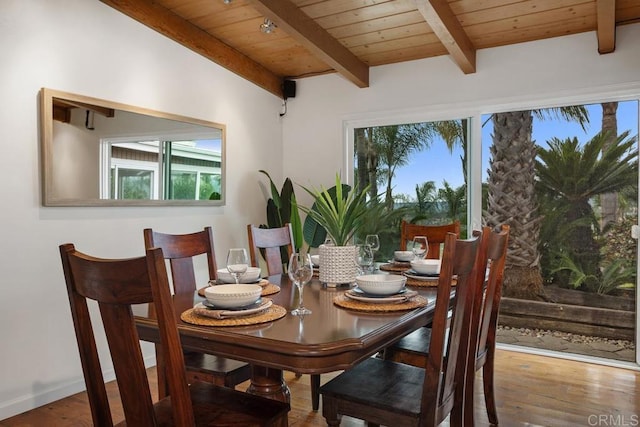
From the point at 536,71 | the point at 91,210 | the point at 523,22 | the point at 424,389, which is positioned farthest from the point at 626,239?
the point at 91,210

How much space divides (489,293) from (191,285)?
1409 mm

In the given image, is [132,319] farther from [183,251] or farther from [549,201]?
[549,201]

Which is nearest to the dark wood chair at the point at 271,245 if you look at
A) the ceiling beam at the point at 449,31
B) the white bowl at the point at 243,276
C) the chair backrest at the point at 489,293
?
the white bowl at the point at 243,276

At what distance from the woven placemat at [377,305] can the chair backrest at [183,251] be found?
83 centimetres

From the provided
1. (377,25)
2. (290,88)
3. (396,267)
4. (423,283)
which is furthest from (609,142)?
(290,88)

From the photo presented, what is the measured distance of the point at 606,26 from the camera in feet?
10.1

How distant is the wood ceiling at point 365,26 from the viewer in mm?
3141

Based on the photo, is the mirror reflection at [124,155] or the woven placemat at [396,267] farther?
the mirror reflection at [124,155]

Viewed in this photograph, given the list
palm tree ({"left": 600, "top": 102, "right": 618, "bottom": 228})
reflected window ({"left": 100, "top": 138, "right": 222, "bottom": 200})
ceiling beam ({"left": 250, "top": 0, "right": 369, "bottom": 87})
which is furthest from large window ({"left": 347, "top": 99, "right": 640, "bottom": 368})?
reflected window ({"left": 100, "top": 138, "right": 222, "bottom": 200})

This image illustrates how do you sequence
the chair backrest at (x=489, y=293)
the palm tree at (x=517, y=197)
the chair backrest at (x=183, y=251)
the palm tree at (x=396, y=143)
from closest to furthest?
the chair backrest at (x=489, y=293) < the chair backrest at (x=183, y=251) < the palm tree at (x=517, y=197) < the palm tree at (x=396, y=143)

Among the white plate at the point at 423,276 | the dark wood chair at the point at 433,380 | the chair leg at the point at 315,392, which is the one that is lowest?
the chair leg at the point at 315,392

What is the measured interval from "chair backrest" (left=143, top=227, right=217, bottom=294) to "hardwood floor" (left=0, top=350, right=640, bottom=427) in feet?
2.96

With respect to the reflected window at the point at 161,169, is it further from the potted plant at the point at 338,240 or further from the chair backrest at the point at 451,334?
the chair backrest at the point at 451,334

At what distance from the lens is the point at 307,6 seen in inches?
131
